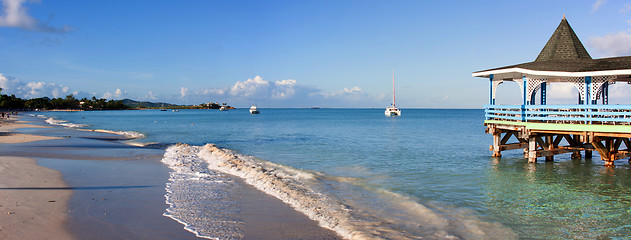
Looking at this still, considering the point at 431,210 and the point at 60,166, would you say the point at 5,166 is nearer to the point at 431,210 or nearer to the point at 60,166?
the point at 60,166

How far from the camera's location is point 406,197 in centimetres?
1162

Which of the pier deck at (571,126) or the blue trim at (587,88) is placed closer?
the pier deck at (571,126)

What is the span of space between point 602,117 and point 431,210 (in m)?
10.2

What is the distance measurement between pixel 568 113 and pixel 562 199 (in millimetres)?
5541

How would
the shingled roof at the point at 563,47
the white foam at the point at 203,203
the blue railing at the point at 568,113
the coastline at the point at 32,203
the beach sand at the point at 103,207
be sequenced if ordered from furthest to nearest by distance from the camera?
1. the shingled roof at the point at 563,47
2. the blue railing at the point at 568,113
3. the white foam at the point at 203,203
4. the beach sand at the point at 103,207
5. the coastline at the point at 32,203

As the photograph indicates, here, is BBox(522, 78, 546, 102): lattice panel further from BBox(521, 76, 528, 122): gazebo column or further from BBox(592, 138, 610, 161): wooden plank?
BBox(592, 138, 610, 161): wooden plank

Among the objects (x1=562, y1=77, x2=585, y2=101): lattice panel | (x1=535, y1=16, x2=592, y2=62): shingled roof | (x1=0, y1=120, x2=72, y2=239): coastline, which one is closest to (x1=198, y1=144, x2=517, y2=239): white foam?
(x1=0, y1=120, x2=72, y2=239): coastline

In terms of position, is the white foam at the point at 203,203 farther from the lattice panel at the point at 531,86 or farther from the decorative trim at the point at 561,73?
the lattice panel at the point at 531,86

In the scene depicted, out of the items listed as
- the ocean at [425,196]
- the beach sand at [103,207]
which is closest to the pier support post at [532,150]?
the ocean at [425,196]

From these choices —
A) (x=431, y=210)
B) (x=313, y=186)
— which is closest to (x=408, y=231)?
(x=431, y=210)

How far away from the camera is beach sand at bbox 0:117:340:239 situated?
7375 millimetres

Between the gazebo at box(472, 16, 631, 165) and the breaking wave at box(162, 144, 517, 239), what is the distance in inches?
340

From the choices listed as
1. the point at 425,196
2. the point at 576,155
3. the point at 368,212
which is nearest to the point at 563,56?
the point at 576,155

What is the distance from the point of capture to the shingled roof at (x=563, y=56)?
15.9 metres
